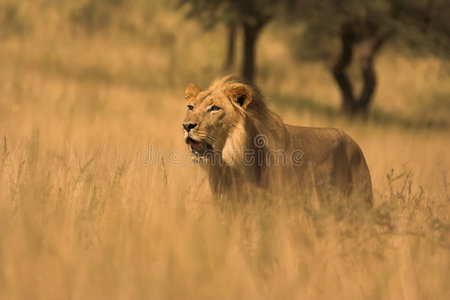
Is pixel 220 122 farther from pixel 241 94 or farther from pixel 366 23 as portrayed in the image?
pixel 366 23

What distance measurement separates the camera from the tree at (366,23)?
1469cm

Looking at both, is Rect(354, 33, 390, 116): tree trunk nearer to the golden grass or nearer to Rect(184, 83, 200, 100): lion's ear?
the golden grass

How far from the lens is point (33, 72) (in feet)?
45.2

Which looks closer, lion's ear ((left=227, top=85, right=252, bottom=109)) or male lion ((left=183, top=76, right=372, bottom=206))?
male lion ((left=183, top=76, right=372, bottom=206))

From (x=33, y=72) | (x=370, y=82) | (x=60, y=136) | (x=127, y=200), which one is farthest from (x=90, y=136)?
(x=370, y=82)

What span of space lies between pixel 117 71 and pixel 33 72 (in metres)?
4.88

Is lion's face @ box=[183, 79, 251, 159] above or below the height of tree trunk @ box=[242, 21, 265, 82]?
below

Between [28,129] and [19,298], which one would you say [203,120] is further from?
[28,129]

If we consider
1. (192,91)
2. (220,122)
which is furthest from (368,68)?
(220,122)

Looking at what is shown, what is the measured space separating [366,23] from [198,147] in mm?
12965

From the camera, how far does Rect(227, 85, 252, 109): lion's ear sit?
4.17 m

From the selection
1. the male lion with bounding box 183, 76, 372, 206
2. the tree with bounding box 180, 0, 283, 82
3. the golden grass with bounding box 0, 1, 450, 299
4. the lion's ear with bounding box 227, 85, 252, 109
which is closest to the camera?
the golden grass with bounding box 0, 1, 450, 299

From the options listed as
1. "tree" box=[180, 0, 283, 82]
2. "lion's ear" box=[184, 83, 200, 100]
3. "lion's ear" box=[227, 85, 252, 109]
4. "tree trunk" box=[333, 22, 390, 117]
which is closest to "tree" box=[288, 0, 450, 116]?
"tree trunk" box=[333, 22, 390, 117]

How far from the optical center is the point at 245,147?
160 inches
